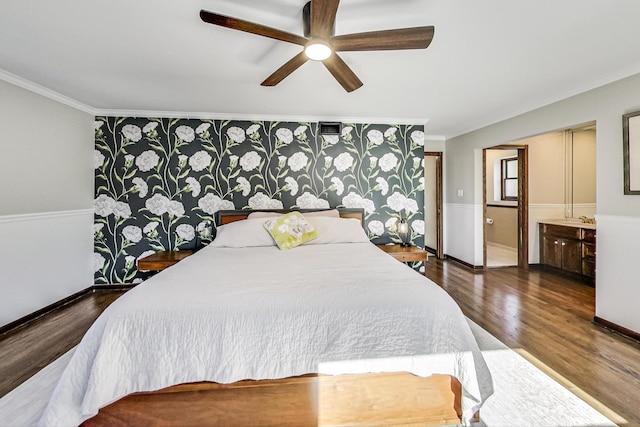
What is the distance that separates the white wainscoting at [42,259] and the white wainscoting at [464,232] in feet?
17.6

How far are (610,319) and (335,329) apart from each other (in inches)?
110

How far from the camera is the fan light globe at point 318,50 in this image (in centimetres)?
172

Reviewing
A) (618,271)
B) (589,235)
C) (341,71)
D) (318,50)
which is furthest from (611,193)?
(318,50)

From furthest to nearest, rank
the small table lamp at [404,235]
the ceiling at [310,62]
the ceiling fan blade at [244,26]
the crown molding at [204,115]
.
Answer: the small table lamp at [404,235]
the crown molding at [204,115]
the ceiling at [310,62]
the ceiling fan blade at [244,26]

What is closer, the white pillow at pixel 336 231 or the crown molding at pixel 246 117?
the white pillow at pixel 336 231

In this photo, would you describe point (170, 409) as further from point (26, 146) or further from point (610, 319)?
point (610, 319)

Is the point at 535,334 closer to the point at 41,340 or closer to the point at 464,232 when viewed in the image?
the point at 464,232

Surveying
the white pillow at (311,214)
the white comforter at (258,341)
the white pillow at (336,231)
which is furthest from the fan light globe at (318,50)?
the white pillow at (311,214)

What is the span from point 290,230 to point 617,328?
9.97 ft

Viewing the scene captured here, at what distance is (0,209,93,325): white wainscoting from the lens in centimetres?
269

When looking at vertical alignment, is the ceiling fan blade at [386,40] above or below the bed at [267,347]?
above

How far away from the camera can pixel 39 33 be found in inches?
78.2

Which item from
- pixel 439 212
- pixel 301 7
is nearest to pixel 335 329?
pixel 301 7

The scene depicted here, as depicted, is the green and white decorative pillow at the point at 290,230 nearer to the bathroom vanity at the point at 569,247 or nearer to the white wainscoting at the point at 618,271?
the white wainscoting at the point at 618,271
